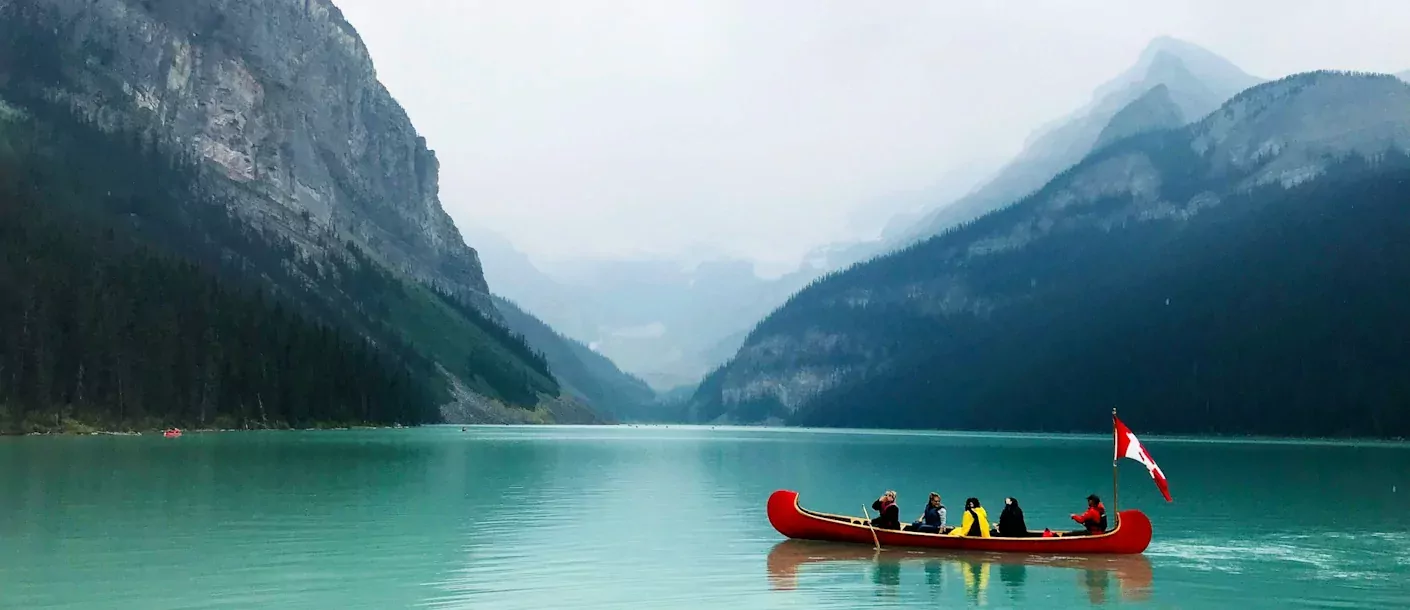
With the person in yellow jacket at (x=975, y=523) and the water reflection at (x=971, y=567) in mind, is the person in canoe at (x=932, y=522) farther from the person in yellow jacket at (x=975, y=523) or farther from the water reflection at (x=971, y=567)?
the person in yellow jacket at (x=975, y=523)

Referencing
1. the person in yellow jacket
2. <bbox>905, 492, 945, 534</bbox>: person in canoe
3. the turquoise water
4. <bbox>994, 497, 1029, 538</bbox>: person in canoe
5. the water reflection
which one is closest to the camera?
the turquoise water

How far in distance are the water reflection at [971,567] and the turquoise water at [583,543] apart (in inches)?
7.5

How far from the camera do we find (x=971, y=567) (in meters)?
41.5

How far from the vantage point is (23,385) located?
420ft

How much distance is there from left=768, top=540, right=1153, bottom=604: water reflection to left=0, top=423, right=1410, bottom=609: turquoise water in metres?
0.19

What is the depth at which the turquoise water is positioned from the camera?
3366 cm

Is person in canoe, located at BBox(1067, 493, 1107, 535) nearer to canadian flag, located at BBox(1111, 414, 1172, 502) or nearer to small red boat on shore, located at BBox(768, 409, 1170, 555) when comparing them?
small red boat on shore, located at BBox(768, 409, 1170, 555)

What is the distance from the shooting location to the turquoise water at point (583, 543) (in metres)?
33.7

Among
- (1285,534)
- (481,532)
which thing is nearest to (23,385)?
(481,532)

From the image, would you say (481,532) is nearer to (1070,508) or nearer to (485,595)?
(485,595)

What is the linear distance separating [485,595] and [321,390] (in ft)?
559

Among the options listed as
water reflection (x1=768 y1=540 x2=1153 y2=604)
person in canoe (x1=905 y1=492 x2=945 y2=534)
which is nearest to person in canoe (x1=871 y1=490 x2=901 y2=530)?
person in canoe (x1=905 y1=492 x2=945 y2=534)

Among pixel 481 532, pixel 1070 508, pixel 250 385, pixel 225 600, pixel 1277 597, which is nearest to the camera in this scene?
pixel 225 600

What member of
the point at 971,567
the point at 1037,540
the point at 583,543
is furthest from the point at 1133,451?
the point at 583,543
